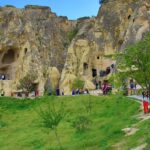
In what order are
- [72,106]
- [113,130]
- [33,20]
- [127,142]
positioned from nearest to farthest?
[127,142], [113,130], [72,106], [33,20]

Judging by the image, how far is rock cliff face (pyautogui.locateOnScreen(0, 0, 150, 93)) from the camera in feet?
187

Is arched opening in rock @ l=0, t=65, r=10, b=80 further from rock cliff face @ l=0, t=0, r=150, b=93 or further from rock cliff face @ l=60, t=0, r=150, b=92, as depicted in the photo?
rock cliff face @ l=60, t=0, r=150, b=92

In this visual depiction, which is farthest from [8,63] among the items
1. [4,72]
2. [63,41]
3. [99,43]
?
[99,43]

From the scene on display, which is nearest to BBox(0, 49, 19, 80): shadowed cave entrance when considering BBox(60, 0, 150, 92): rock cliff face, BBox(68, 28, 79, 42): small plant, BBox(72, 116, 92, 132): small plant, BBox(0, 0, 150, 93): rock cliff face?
BBox(0, 0, 150, 93): rock cliff face

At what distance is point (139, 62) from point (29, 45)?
1491 inches

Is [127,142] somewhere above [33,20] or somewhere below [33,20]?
below

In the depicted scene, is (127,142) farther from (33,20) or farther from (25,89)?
(33,20)

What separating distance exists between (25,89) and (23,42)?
7.92 metres

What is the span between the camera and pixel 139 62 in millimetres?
25641

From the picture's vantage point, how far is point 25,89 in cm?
5803

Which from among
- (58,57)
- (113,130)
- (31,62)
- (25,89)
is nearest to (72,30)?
(58,57)

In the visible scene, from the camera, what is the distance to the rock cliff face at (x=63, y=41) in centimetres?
5697

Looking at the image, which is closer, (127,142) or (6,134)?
(127,142)

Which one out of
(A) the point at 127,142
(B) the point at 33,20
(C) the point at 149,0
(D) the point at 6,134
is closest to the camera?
(A) the point at 127,142
